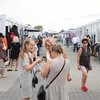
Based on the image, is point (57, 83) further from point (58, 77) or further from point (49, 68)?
point (49, 68)

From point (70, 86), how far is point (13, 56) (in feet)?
14.9

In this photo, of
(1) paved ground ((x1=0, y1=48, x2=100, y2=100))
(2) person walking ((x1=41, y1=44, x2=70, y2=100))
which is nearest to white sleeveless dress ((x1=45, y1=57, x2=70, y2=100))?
(2) person walking ((x1=41, y1=44, x2=70, y2=100))

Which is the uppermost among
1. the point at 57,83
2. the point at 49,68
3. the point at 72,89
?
the point at 49,68

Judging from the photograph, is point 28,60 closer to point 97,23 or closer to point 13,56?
point 13,56

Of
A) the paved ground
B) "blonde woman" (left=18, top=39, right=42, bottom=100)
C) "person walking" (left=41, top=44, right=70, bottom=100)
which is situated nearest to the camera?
"person walking" (left=41, top=44, right=70, bottom=100)

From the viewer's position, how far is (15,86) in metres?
9.12

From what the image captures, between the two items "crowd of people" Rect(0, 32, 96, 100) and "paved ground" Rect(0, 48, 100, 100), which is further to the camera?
"paved ground" Rect(0, 48, 100, 100)

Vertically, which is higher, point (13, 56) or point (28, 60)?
point (28, 60)

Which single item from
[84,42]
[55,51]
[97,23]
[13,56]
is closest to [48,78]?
[55,51]

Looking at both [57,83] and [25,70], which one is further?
[25,70]

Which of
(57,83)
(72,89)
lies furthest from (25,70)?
(72,89)

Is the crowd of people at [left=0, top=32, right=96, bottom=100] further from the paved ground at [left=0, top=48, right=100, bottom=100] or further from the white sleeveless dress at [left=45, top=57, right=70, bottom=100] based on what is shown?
the paved ground at [left=0, top=48, right=100, bottom=100]

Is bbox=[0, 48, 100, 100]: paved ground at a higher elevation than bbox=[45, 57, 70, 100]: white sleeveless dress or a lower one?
Result: lower

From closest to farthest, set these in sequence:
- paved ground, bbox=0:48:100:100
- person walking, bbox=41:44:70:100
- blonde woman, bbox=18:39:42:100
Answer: person walking, bbox=41:44:70:100
blonde woman, bbox=18:39:42:100
paved ground, bbox=0:48:100:100
